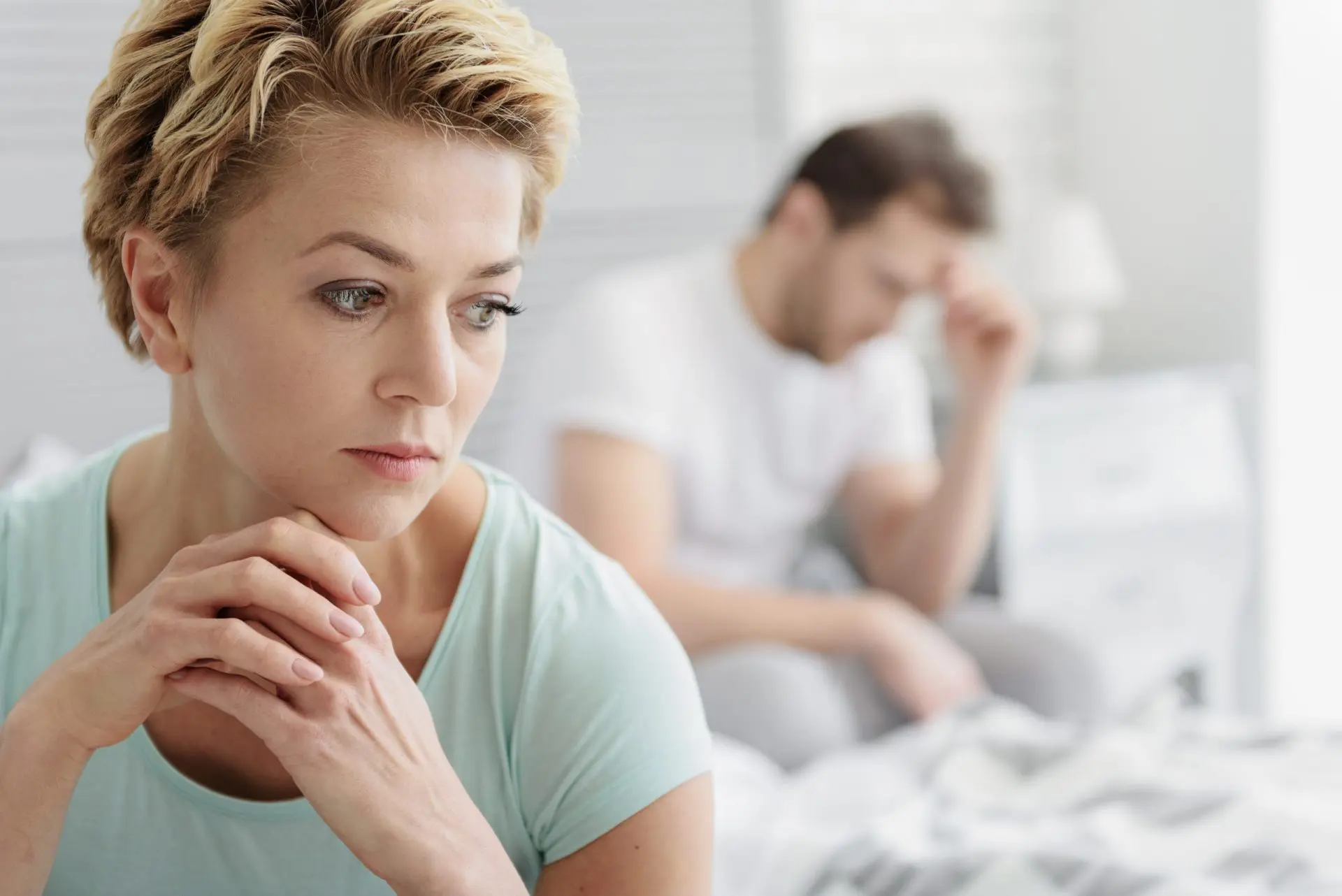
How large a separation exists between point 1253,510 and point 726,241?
1.34 meters

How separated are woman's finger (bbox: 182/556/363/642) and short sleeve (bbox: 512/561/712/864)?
166 millimetres

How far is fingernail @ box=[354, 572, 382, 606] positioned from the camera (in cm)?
81

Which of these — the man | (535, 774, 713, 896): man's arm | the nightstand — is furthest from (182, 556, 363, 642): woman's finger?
the nightstand

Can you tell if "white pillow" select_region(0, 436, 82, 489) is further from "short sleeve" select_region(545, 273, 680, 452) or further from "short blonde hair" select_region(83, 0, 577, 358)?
"short blonde hair" select_region(83, 0, 577, 358)

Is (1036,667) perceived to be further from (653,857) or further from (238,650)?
(238,650)

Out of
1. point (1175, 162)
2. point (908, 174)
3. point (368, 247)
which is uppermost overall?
point (1175, 162)

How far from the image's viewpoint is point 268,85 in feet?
2.59

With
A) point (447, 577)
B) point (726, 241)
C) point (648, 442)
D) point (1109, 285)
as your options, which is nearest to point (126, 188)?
point (447, 577)

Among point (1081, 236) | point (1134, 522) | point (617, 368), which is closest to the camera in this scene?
point (617, 368)

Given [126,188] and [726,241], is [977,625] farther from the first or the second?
[126,188]

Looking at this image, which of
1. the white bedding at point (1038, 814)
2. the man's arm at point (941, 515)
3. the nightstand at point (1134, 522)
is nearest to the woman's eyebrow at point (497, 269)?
the white bedding at point (1038, 814)

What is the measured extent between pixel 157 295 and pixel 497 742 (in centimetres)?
36

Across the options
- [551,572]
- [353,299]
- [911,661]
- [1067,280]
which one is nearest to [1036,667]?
[911,661]

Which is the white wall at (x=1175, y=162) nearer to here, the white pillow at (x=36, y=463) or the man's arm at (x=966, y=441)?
the man's arm at (x=966, y=441)
